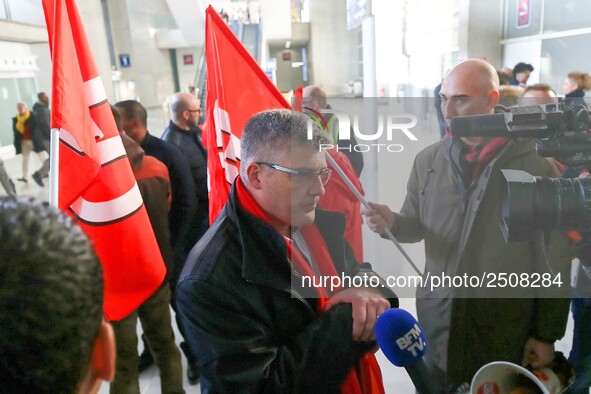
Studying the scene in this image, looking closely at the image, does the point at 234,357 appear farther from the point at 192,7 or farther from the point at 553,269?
the point at 192,7

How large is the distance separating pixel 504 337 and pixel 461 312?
6.8 inches

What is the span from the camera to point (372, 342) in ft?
3.68

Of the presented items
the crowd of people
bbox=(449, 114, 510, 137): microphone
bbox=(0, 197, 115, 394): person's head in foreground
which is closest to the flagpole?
the crowd of people

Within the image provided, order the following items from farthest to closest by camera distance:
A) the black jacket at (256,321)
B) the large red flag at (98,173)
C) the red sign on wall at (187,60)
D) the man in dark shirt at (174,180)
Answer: the red sign on wall at (187,60), the man in dark shirt at (174,180), the large red flag at (98,173), the black jacket at (256,321)

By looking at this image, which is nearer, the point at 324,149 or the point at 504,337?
the point at 324,149

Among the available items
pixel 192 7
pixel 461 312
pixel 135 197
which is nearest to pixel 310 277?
pixel 461 312

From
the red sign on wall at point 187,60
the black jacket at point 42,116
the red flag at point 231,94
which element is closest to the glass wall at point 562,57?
the red flag at point 231,94

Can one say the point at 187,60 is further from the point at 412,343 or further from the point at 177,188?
the point at 412,343

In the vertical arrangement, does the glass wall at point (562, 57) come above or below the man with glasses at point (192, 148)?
above

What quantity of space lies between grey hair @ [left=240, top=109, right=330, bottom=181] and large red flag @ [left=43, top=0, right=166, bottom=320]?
2.26 feet

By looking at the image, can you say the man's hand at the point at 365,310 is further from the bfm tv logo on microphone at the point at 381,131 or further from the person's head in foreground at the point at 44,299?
the person's head in foreground at the point at 44,299

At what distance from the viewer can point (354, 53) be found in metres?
21.0

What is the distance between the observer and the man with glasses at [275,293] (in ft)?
3.45

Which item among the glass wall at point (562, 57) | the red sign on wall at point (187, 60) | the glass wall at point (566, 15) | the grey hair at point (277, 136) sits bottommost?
the grey hair at point (277, 136)
